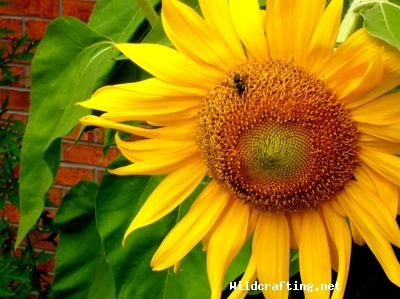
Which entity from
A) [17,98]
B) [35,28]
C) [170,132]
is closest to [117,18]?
[170,132]

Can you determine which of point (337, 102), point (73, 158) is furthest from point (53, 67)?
point (73, 158)

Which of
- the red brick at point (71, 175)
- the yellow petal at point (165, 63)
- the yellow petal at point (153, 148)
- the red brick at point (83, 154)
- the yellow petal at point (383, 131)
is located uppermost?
the yellow petal at point (165, 63)

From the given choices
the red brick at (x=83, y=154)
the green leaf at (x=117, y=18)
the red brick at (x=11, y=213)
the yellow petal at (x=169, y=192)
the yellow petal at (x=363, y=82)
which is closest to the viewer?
the yellow petal at (x=363, y=82)

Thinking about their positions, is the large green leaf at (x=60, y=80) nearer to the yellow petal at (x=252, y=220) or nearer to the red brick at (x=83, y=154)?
the yellow petal at (x=252, y=220)

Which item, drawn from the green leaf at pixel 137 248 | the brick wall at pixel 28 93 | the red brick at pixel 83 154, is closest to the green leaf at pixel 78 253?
the green leaf at pixel 137 248

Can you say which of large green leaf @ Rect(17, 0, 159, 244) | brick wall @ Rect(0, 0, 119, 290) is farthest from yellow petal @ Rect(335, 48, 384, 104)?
brick wall @ Rect(0, 0, 119, 290)

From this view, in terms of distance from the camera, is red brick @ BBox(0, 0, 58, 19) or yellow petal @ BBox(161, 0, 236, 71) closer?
yellow petal @ BBox(161, 0, 236, 71)

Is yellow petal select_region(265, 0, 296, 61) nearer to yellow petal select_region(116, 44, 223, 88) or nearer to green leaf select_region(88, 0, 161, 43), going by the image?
yellow petal select_region(116, 44, 223, 88)
